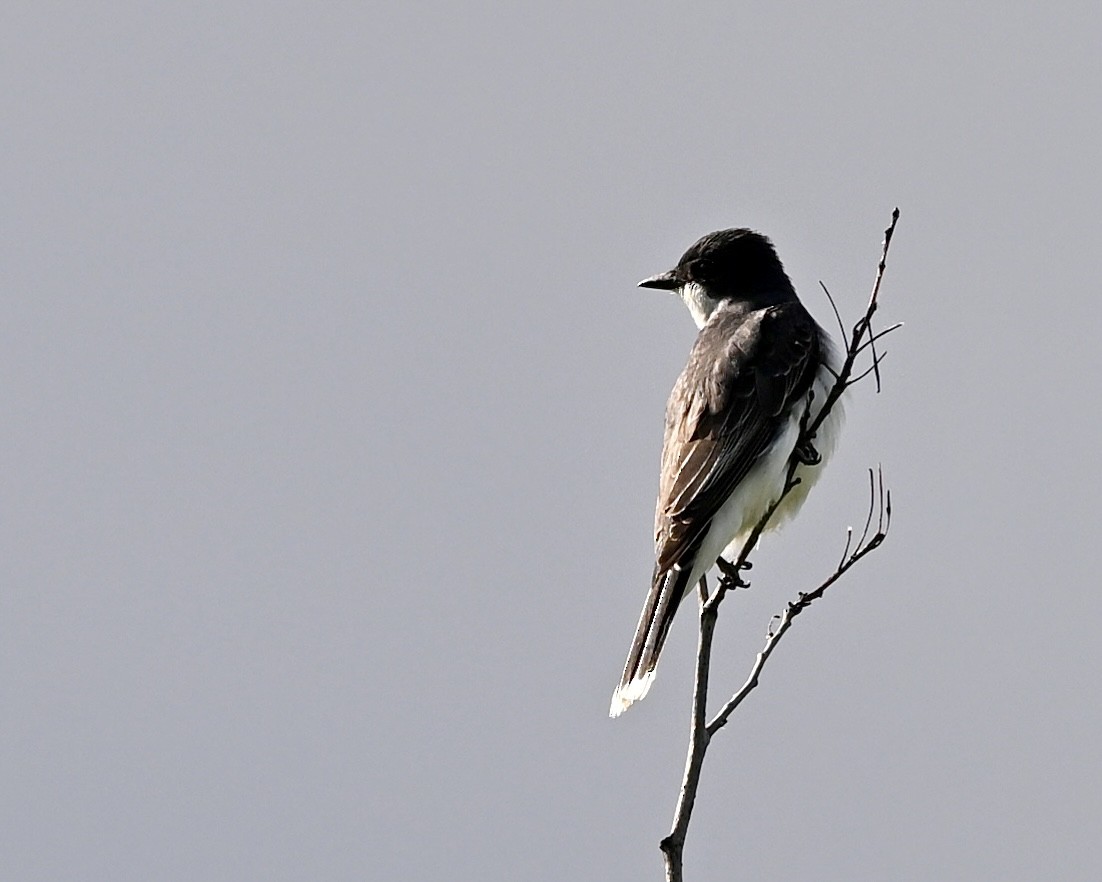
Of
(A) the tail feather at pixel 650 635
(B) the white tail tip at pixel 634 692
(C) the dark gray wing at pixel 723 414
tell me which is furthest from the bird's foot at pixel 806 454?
(B) the white tail tip at pixel 634 692

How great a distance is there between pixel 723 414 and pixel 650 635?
1387 millimetres

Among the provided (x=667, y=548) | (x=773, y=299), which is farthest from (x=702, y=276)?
(x=667, y=548)

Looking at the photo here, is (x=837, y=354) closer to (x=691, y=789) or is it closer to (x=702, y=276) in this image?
(x=702, y=276)

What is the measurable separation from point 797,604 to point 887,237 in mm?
1392

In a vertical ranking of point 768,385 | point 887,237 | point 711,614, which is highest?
point 887,237

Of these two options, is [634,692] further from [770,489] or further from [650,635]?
[770,489]

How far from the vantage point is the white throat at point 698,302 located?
34.6ft

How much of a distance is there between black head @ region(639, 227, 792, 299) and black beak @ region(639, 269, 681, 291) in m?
0.08

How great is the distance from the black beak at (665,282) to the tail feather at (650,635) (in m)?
3.19

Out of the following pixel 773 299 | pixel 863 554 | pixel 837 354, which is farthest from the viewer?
pixel 773 299

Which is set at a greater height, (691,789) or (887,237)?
(887,237)

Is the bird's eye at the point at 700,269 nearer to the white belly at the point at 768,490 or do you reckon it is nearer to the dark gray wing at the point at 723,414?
A: the dark gray wing at the point at 723,414

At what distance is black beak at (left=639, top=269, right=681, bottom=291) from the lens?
10.7 meters

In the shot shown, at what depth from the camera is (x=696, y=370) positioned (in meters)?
9.12
